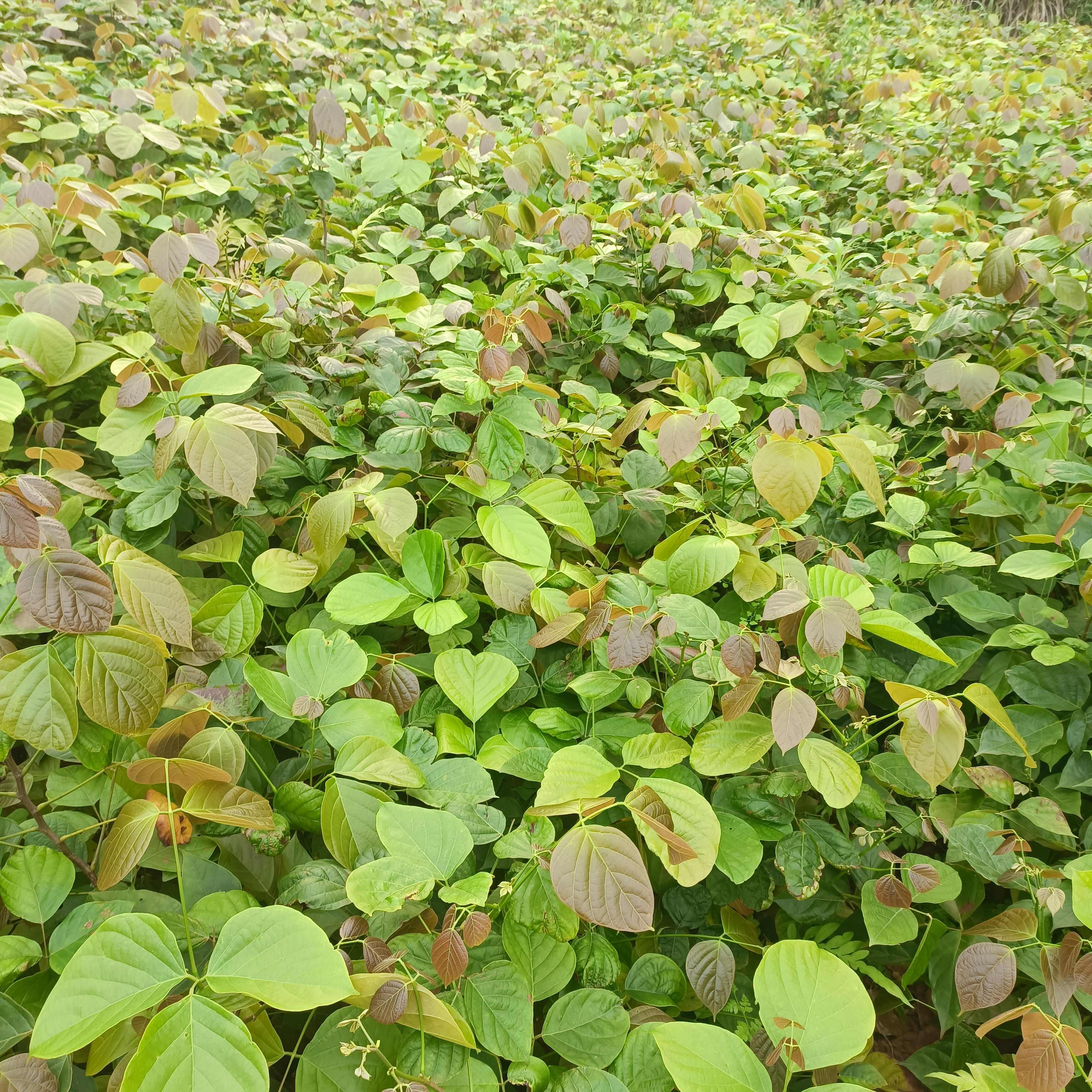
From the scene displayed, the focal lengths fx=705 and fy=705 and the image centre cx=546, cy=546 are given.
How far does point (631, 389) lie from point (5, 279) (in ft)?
5.38

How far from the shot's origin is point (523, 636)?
135 cm

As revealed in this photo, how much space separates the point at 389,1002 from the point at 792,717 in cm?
65

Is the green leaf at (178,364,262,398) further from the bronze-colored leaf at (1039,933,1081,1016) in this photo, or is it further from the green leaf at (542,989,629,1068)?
the bronze-colored leaf at (1039,933,1081,1016)

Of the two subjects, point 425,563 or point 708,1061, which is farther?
point 425,563

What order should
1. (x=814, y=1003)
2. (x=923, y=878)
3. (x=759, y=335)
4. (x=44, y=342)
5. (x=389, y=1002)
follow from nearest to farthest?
(x=389, y=1002), (x=814, y=1003), (x=923, y=878), (x=44, y=342), (x=759, y=335)

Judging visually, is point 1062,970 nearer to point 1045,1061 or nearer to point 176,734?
point 1045,1061

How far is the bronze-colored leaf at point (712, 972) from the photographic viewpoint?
42.8 inches

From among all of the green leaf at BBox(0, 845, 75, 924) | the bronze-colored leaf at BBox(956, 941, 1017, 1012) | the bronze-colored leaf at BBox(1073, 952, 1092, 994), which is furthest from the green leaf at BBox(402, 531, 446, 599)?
the bronze-colored leaf at BBox(1073, 952, 1092, 994)

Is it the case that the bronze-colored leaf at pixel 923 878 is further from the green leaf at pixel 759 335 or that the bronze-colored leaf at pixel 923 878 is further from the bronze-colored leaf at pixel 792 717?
the green leaf at pixel 759 335

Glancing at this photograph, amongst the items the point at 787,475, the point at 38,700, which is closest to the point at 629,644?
the point at 787,475

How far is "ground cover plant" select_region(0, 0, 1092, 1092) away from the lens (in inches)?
35.9

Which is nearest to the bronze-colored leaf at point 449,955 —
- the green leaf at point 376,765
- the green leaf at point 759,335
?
the green leaf at point 376,765

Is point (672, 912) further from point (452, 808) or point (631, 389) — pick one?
point (631, 389)

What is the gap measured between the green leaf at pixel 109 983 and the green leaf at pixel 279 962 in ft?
0.15
